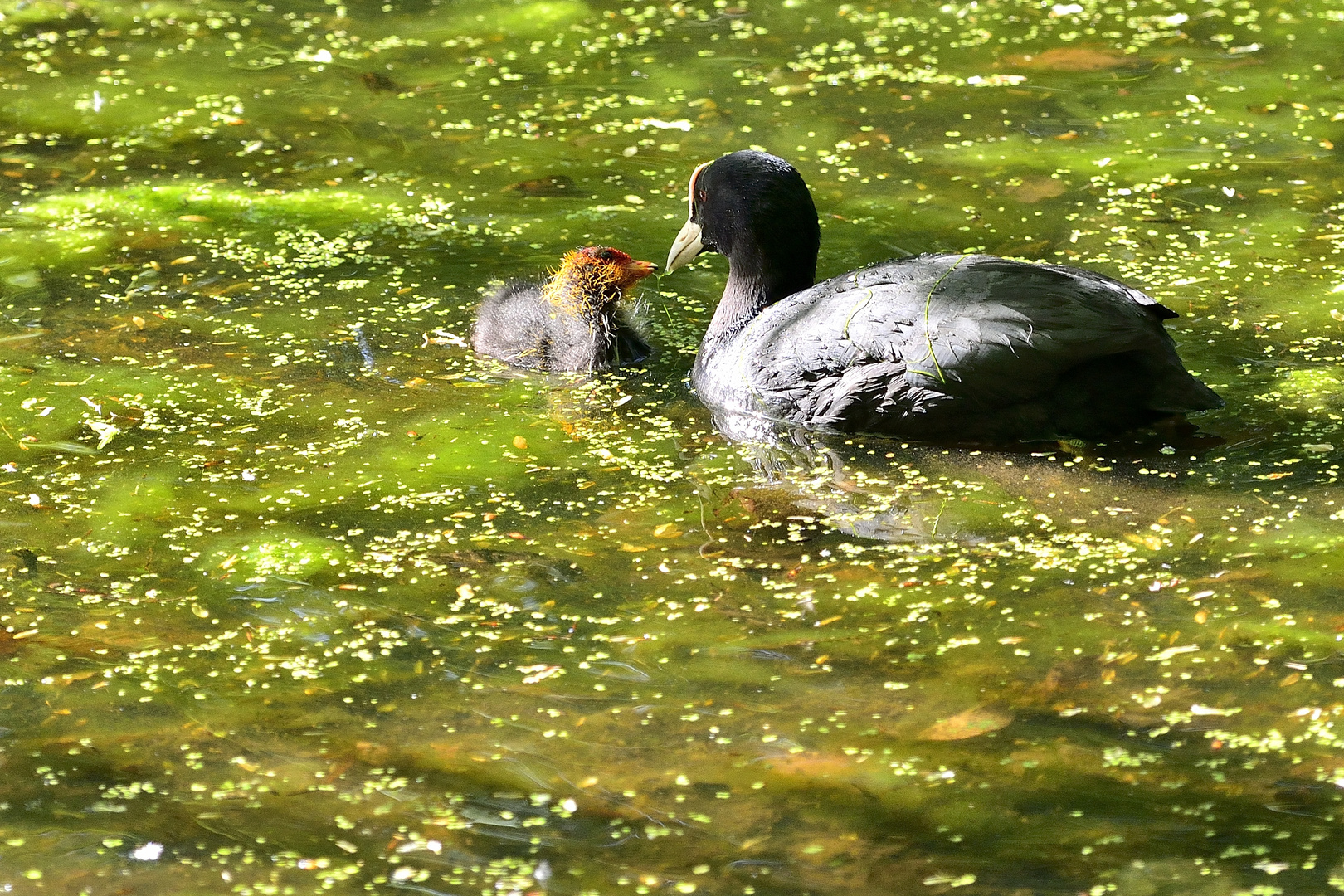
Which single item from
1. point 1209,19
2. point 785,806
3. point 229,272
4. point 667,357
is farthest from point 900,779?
point 1209,19

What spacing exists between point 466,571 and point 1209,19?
178 inches

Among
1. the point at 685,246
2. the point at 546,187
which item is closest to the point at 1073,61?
the point at 546,187

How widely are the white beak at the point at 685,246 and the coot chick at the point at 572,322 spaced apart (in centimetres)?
13

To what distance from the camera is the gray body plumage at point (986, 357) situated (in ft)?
11.1

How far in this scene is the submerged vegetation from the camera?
2.41 metres

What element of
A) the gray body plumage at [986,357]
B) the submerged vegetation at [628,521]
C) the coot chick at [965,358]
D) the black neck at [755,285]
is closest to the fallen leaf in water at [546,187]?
the submerged vegetation at [628,521]

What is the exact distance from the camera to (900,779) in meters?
2.49

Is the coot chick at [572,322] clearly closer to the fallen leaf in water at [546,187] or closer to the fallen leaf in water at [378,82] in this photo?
the fallen leaf in water at [546,187]

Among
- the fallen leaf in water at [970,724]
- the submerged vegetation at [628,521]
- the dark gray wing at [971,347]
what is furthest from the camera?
the dark gray wing at [971,347]

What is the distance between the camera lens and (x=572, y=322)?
13.7ft

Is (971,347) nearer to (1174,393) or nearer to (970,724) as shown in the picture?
(1174,393)

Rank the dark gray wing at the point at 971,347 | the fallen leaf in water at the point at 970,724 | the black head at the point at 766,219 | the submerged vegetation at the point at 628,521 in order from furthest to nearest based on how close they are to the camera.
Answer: the black head at the point at 766,219
the dark gray wing at the point at 971,347
the fallen leaf in water at the point at 970,724
the submerged vegetation at the point at 628,521

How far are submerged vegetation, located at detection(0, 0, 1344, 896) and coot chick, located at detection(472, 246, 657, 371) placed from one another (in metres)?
0.09

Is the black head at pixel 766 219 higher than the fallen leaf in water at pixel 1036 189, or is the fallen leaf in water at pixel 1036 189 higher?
the black head at pixel 766 219
